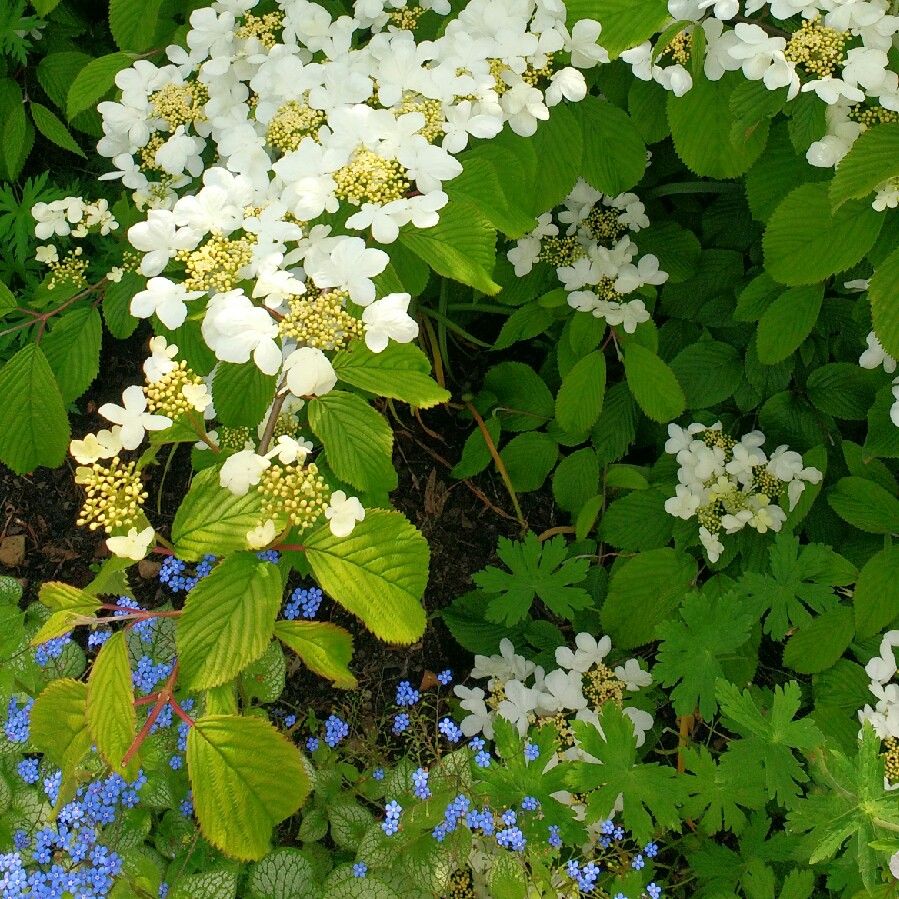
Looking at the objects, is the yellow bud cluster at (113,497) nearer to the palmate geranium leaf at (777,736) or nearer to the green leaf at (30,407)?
the green leaf at (30,407)

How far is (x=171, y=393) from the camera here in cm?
100

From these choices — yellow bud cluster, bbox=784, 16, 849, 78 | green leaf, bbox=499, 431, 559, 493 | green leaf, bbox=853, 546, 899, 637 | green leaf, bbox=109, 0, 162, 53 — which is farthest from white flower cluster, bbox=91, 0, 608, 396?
green leaf, bbox=853, 546, 899, 637


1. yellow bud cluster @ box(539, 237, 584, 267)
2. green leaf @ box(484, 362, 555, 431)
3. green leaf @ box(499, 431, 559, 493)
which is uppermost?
yellow bud cluster @ box(539, 237, 584, 267)

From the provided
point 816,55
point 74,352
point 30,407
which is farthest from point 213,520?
point 816,55

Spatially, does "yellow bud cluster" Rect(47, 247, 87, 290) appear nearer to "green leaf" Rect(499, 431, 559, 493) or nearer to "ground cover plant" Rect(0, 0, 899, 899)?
"ground cover plant" Rect(0, 0, 899, 899)

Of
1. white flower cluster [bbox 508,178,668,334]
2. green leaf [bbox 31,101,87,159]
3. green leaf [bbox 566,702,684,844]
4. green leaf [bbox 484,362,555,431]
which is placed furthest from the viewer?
green leaf [bbox 484,362,555,431]

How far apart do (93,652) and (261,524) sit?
129cm

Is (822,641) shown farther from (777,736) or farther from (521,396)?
(521,396)

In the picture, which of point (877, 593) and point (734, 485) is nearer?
point (877, 593)

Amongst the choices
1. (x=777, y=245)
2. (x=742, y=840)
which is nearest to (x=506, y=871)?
(x=742, y=840)

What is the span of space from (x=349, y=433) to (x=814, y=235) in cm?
82

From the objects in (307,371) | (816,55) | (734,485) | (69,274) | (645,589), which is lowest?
(645,589)

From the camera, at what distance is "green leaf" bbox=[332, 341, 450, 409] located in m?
1.01

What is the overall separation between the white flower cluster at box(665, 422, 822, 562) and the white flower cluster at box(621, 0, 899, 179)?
0.63 m
